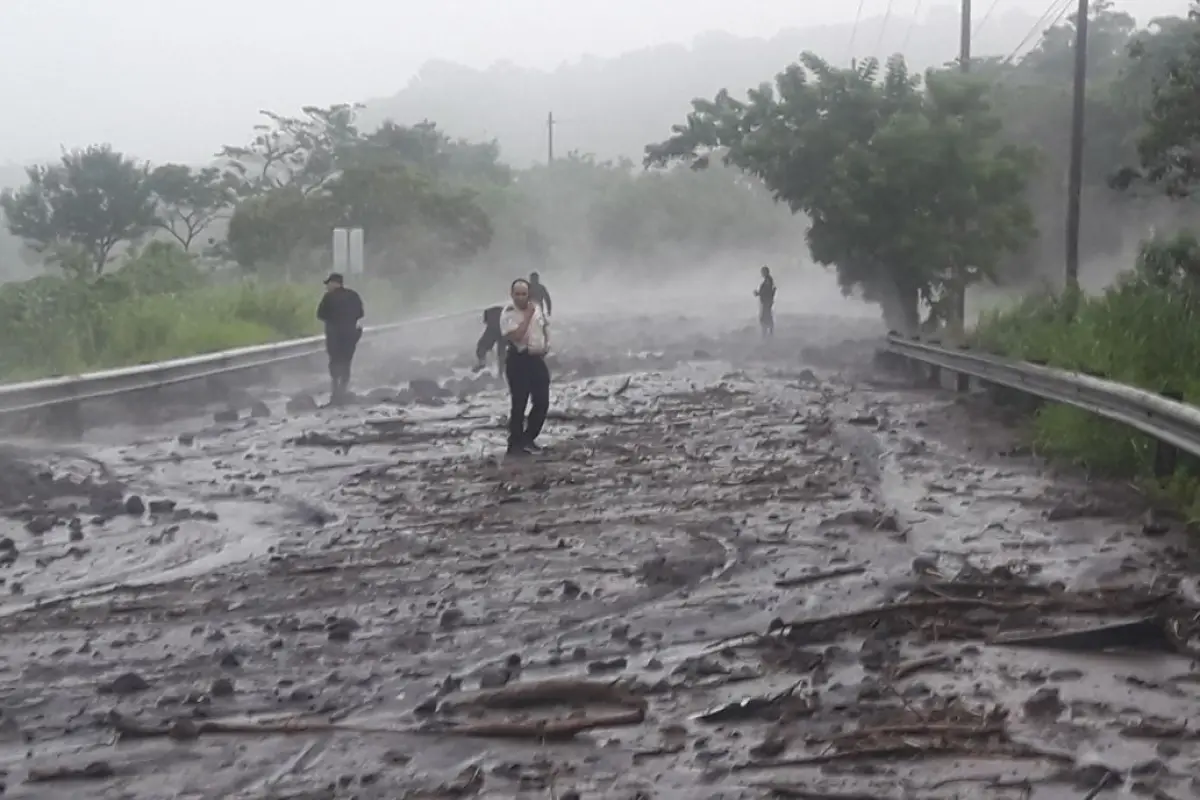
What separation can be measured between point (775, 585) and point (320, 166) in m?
77.6

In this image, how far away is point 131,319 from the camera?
26812 mm

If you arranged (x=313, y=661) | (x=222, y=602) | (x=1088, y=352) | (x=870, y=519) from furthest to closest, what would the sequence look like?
Result: (x=1088, y=352), (x=870, y=519), (x=222, y=602), (x=313, y=661)

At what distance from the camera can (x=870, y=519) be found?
10250 mm

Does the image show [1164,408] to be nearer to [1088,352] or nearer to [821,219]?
[1088,352]

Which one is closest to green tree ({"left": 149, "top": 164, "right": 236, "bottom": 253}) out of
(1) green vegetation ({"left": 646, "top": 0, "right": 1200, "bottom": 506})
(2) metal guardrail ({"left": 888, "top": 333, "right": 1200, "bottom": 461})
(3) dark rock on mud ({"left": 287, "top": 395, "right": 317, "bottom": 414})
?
(1) green vegetation ({"left": 646, "top": 0, "right": 1200, "bottom": 506})

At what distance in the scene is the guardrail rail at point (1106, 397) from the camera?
10.6m

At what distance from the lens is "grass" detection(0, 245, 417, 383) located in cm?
2498

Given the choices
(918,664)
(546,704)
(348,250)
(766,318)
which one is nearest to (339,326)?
(918,664)

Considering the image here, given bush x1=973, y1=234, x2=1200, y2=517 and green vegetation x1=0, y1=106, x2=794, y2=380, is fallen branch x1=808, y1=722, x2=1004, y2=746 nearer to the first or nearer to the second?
bush x1=973, y1=234, x2=1200, y2=517

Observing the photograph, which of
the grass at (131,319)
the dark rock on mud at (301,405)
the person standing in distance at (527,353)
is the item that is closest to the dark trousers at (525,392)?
the person standing in distance at (527,353)

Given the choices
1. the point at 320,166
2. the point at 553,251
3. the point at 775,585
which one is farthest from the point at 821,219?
the point at 553,251

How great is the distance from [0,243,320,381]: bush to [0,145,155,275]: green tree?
103ft

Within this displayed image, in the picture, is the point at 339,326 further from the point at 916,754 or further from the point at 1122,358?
the point at 916,754

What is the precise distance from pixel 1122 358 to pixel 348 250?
2911cm
